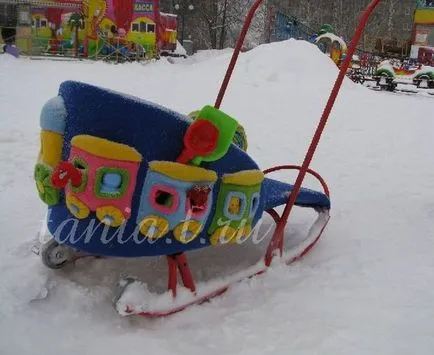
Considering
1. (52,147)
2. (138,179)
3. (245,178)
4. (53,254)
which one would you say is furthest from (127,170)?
(53,254)

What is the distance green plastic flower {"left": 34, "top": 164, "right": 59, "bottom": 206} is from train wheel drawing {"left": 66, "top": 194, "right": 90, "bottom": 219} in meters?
0.10

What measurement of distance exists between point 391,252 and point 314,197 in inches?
21.2

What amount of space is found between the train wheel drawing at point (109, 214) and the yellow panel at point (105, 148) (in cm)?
22

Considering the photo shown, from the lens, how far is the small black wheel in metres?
2.48

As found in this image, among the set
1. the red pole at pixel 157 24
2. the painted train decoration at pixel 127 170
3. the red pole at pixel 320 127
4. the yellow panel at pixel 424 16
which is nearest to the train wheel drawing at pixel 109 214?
the painted train decoration at pixel 127 170

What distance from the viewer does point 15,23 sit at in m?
17.6

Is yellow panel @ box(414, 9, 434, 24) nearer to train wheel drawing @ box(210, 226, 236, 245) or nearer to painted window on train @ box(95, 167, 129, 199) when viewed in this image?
train wheel drawing @ box(210, 226, 236, 245)

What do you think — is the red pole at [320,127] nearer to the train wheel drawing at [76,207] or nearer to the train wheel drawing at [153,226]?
the train wheel drawing at [153,226]

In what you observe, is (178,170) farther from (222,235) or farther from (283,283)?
(283,283)

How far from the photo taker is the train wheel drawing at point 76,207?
2092 millimetres

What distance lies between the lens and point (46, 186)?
2.15m

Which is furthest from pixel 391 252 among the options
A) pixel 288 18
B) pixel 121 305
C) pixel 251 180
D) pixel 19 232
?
pixel 288 18

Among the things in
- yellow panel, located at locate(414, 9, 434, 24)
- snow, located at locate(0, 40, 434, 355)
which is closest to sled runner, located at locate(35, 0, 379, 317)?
snow, located at locate(0, 40, 434, 355)

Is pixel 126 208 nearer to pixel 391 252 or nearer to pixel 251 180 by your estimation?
pixel 251 180
